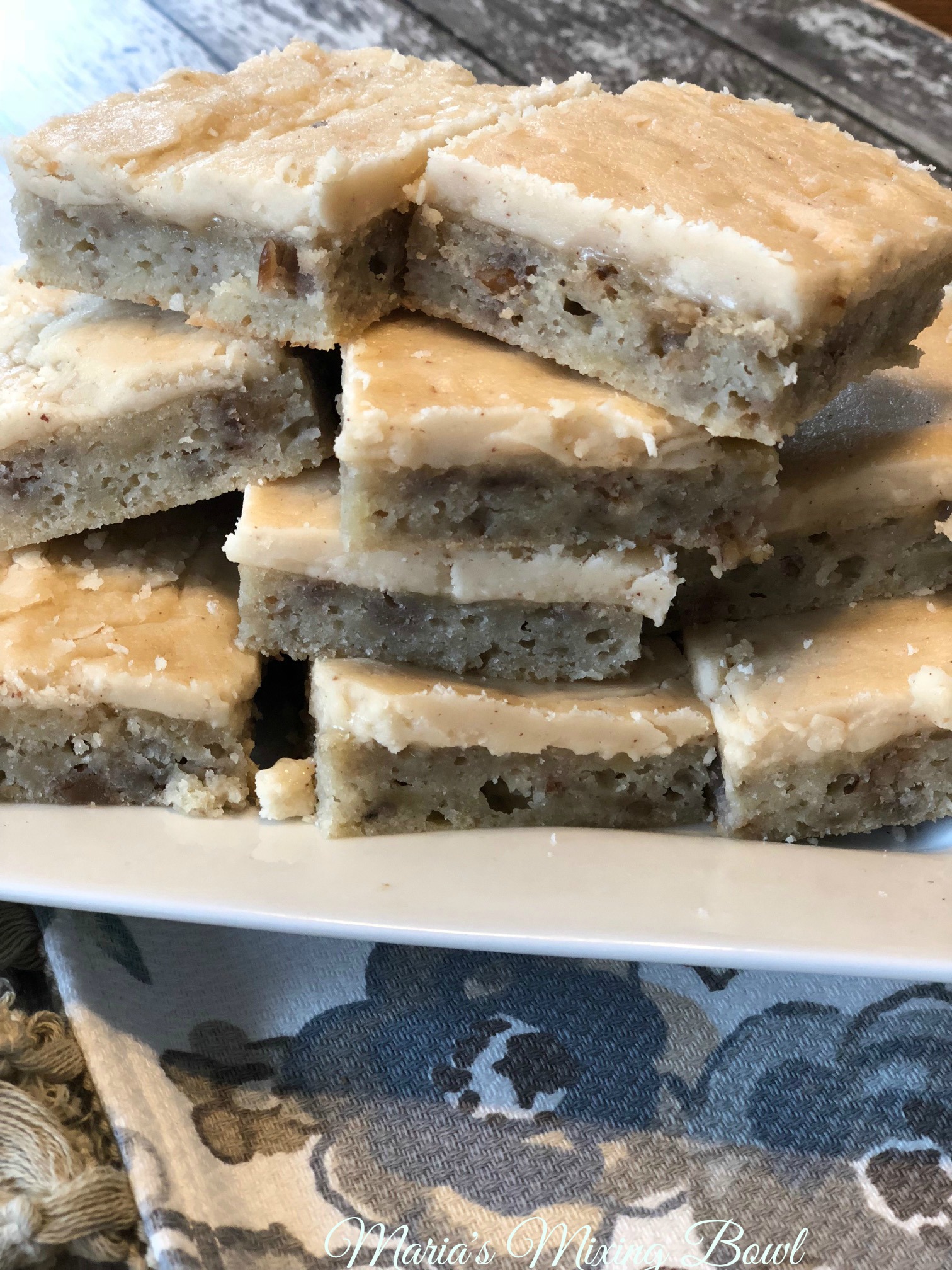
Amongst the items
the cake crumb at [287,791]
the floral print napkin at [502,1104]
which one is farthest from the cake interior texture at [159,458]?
the floral print napkin at [502,1104]

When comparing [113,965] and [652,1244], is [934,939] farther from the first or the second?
[113,965]

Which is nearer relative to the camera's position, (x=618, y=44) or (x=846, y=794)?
(x=846, y=794)

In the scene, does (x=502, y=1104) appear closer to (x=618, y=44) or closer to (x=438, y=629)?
(x=438, y=629)

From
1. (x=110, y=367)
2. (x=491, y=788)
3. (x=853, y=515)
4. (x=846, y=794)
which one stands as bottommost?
(x=491, y=788)

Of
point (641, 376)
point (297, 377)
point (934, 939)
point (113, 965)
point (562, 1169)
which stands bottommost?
point (113, 965)

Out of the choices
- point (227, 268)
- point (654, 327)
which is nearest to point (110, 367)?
point (227, 268)

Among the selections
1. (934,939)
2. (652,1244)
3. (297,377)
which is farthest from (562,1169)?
(297,377)

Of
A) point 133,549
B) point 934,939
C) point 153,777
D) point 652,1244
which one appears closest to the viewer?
point 652,1244
